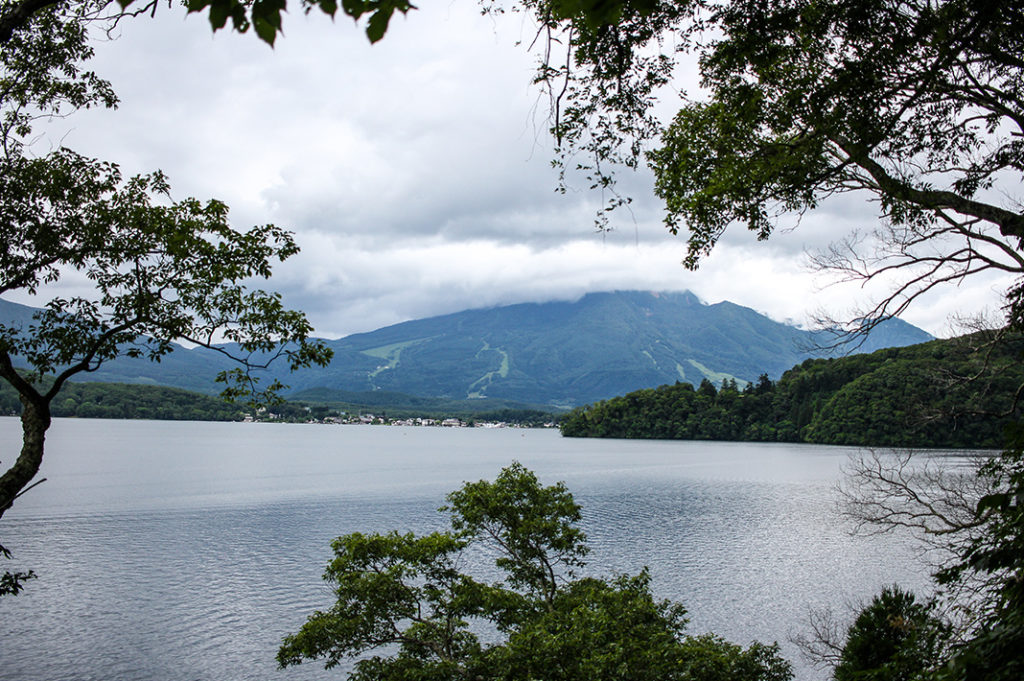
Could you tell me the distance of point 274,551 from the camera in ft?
127

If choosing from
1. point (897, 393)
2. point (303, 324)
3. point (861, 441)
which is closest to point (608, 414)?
point (861, 441)

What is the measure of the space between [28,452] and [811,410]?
5199 inches

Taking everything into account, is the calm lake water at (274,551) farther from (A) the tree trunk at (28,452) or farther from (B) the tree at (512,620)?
(A) the tree trunk at (28,452)

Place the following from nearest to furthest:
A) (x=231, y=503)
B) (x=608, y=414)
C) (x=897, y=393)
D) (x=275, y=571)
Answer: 1. (x=275, y=571)
2. (x=231, y=503)
3. (x=897, y=393)
4. (x=608, y=414)

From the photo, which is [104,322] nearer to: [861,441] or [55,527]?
[55,527]

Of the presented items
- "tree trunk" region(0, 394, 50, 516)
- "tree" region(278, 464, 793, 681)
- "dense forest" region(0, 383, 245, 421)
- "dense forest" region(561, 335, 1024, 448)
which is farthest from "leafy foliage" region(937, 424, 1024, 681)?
"dense forest" region(0, 383, 245, 421)

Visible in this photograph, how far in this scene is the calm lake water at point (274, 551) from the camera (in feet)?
81.0

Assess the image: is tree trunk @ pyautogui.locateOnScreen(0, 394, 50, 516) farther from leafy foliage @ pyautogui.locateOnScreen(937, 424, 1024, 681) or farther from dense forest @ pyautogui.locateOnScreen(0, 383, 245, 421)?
dense forest @ pyautogui.locateOnScreen(0, 383, 245, 421)

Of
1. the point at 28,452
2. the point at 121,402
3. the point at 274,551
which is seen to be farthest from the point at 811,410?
the point at 121,402

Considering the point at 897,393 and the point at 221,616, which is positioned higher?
→ the point at 897,393

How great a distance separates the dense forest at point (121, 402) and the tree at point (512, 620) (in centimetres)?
13854

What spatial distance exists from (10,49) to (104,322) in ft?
12.3

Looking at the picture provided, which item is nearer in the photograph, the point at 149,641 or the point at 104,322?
the point at 104,322

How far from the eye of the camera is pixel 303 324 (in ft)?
27.5
